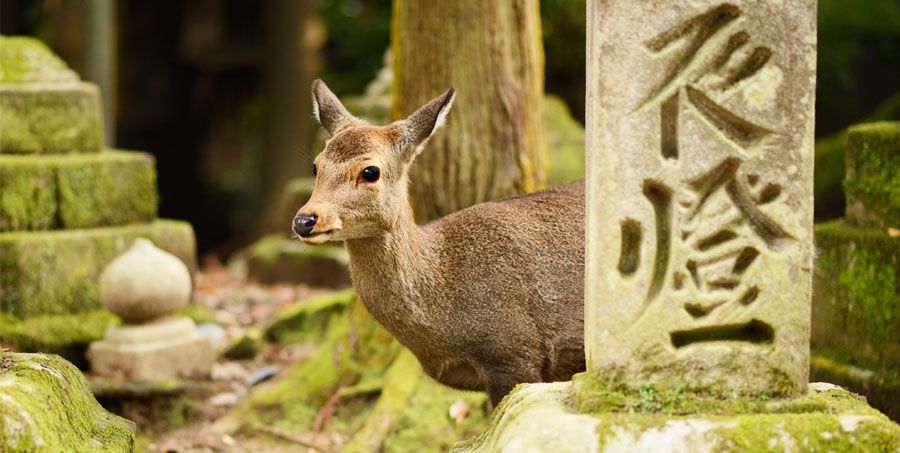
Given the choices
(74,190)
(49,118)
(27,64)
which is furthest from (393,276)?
(27,64)

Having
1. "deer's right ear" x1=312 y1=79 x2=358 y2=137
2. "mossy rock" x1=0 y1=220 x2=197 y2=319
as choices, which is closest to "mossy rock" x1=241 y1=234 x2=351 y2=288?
"mossy rock" x1=0 y1=220 x2=197 y2=319

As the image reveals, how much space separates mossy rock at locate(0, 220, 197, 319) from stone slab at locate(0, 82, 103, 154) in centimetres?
→ 63

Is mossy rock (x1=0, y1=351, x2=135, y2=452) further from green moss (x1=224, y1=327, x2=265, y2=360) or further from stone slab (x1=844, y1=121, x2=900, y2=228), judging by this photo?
Answer: stone slab (x1=844, y1=121, x2=900, y2=228)

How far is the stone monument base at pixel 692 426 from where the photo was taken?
387cm

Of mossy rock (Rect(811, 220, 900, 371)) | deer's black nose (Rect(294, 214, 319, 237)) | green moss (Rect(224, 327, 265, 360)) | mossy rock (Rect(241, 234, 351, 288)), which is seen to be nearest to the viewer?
deer's black nose (Rect(294, 214, 319, 237))

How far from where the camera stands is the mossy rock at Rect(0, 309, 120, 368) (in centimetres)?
794

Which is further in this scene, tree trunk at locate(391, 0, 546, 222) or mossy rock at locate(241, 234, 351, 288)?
mossy rock at locate(241, 234, 351, 288)

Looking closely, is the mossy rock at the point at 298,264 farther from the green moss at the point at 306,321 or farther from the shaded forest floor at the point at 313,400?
the shaded forest floor at the point at 313,400

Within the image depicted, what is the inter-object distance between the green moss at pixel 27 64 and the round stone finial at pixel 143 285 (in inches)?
61.1

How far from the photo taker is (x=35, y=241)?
8.09 meters

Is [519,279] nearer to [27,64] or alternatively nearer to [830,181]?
[27,64]

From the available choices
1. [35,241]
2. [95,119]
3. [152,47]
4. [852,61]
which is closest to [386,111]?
[95,119]

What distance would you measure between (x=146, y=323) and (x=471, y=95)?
262 centimetres

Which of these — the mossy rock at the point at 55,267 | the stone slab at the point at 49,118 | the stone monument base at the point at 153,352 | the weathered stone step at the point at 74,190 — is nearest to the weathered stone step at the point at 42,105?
the stone slab at the point at 49,118
